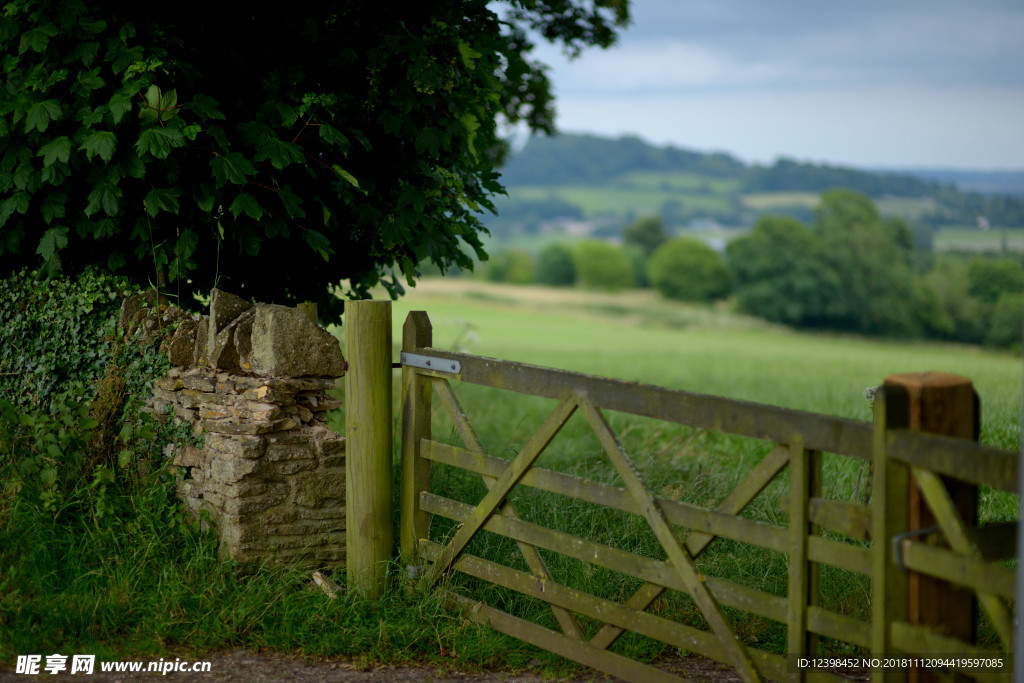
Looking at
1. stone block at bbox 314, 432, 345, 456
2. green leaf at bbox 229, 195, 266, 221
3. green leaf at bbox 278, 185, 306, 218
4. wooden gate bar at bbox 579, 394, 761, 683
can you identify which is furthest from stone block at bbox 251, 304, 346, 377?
wooden gate bar at bbox 579, 394, 761, 683

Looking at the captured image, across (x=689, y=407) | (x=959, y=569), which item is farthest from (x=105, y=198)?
(x=959, y=569)

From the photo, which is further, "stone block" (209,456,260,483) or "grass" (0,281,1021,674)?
"stone block" (209,456,260,483)

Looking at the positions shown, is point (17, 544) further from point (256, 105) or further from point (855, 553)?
point (855, 553)

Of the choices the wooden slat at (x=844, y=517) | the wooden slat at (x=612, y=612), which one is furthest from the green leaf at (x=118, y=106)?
the wooden slat at (x=844, y=517)

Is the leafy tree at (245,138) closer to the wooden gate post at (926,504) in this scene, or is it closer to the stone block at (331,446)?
the stone block at (331,446)

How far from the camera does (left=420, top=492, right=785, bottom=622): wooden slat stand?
12.0 feet

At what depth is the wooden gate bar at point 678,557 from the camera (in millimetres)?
3697

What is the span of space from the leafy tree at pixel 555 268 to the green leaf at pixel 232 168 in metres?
67.2

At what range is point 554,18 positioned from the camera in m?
10.5

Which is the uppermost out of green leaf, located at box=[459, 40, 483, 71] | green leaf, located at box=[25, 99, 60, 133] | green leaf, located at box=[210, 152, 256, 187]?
green leaf, located at box=[459, 40, 483, 71]

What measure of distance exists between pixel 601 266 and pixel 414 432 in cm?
7024

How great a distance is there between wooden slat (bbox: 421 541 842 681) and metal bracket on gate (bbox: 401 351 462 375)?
971 millimetres

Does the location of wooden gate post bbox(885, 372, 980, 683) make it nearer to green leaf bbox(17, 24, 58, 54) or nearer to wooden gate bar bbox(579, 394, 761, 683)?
wooden gate bar bbox(579, 394, 761, 683)

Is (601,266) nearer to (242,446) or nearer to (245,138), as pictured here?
(245,138)
